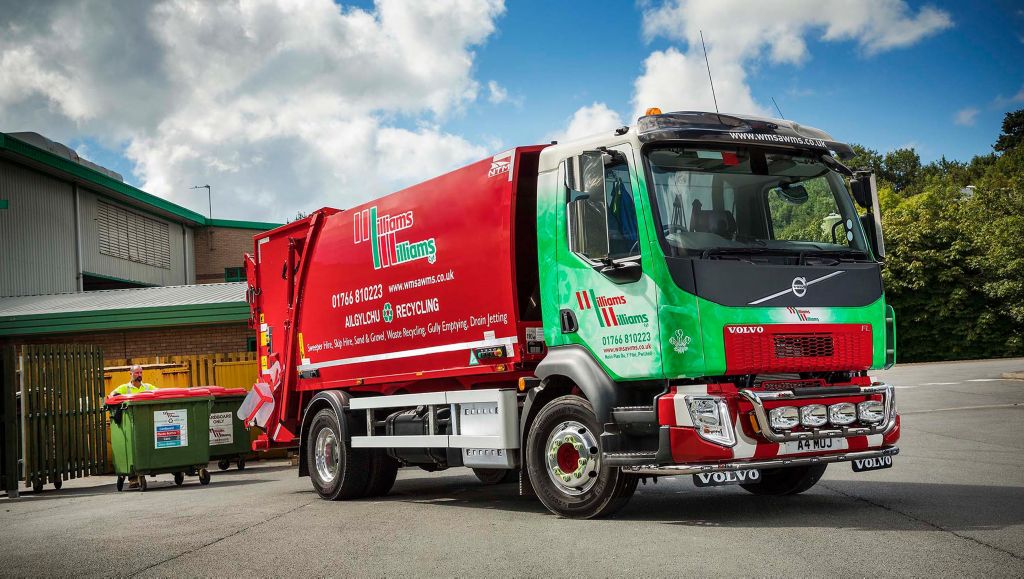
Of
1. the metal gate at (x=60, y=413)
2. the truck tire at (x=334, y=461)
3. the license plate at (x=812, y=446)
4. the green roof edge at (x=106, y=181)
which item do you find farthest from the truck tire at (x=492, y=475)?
the green roof edge at (x=106, y=181)

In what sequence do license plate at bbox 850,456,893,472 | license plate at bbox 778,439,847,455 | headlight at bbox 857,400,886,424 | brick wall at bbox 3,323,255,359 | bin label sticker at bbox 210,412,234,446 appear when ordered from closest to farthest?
→ license plate at bbox 778,439,847,455, headlight at bbox 857,400,886,424, license plate at bbox 850,456,893,472, bin label sticker at bbox 210,412,234,446, brick wall at bbox 3,323,255,359

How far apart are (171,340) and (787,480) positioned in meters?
16.1

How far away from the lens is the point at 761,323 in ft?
25.0

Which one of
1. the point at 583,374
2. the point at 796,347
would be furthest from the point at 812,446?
the point at 583,374

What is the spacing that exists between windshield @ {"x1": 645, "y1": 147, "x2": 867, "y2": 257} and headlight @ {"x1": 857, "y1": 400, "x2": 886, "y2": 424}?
1185mm

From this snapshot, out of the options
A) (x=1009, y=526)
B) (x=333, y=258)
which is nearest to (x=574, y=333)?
(x=1009, y=526)

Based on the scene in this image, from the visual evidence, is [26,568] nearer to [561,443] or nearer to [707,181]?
[561,443]

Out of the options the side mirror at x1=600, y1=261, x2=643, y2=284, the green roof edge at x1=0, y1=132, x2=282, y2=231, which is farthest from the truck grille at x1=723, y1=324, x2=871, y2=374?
the green roof edge at x1=0, y1=132, x2=282, y2=231

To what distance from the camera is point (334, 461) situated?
11.4 metres

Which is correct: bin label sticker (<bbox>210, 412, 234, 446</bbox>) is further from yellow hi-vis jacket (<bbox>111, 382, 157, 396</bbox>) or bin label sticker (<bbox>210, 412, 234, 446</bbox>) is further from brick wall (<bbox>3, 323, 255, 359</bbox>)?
brick wall (<bbox>3, 323, 255, 359</bbox>)

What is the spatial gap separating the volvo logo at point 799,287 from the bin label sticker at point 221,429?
10.7 m

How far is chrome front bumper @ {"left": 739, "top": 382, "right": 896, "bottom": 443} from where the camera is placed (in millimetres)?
7414

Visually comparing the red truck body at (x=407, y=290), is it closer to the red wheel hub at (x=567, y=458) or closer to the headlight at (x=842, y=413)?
the red wheel hub at (x=567, y=458)

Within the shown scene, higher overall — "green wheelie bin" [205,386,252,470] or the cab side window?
the cab side window
